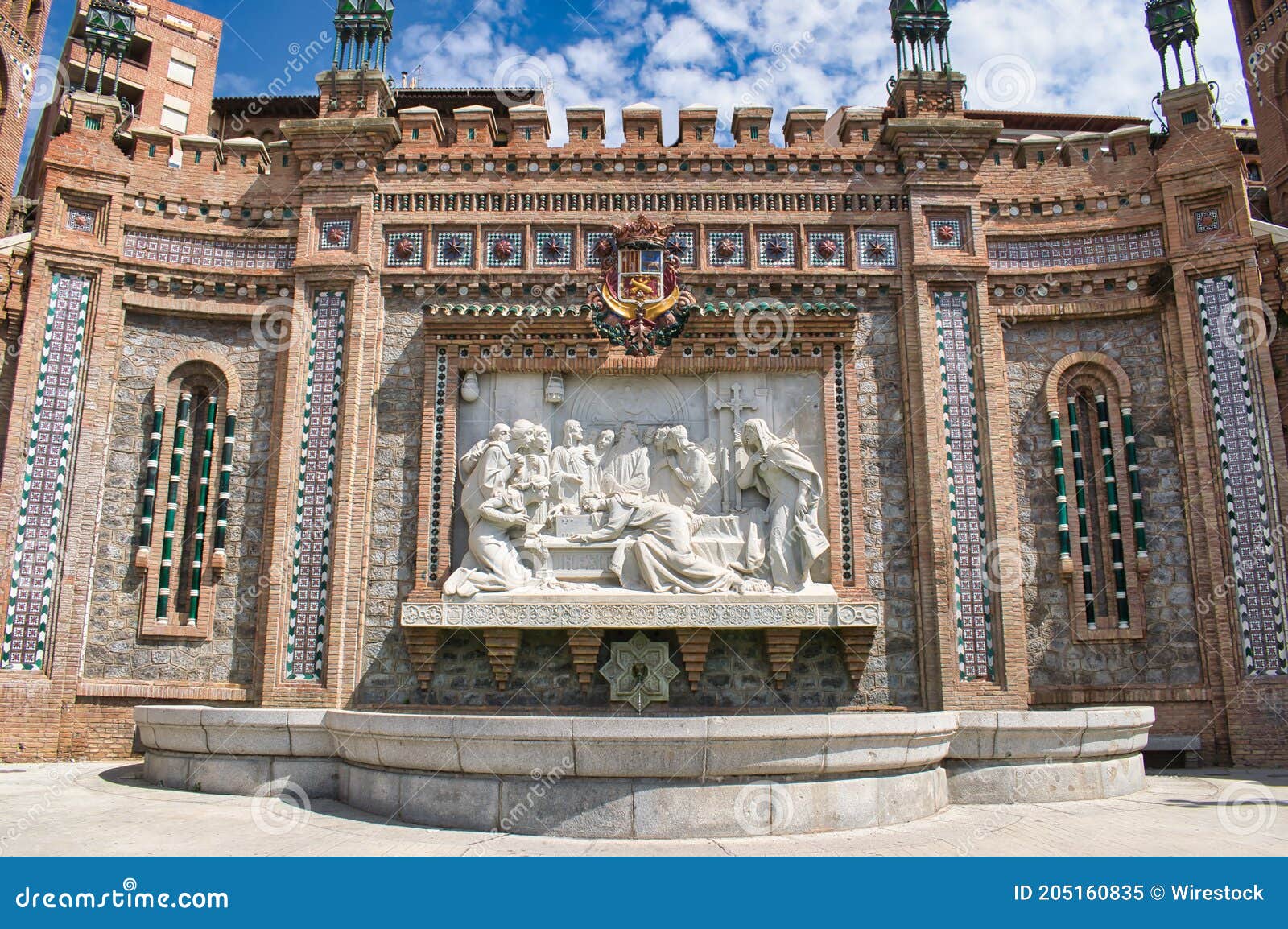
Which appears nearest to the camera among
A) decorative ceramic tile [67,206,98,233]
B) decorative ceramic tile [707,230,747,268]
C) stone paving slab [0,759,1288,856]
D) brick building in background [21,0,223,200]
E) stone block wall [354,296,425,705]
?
stone paving slab [0,759,1288,856]

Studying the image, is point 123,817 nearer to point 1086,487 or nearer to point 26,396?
point 26,396

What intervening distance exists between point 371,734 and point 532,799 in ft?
5.94

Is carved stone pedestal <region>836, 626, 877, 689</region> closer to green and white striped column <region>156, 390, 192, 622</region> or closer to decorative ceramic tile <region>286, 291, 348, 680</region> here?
decorative ceramic tile <region>286, 291, 348, 680</region>

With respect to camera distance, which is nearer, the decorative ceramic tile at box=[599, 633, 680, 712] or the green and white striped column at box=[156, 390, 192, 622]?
the decorative ceramic tile at box=[599, 633, 680, 712]

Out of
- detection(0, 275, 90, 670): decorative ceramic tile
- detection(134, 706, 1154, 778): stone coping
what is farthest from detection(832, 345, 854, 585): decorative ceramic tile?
detection(0, 275, 90, 670): decorative ceramic tile

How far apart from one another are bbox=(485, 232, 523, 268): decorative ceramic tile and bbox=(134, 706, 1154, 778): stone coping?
24.8 feet

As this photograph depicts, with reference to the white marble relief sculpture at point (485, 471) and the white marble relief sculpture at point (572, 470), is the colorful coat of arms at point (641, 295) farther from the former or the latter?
the white marble relief sculpture at point (485, 471)

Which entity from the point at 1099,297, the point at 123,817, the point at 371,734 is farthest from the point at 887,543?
the point at 123,817

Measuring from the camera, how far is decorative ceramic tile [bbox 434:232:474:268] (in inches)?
604

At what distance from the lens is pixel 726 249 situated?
15.4 metres

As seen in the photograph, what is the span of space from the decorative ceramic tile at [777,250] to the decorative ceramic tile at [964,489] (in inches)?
89.1

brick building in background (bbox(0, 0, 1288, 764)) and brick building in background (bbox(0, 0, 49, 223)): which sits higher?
brick building in background (bbox(0, 0, 49, 223))

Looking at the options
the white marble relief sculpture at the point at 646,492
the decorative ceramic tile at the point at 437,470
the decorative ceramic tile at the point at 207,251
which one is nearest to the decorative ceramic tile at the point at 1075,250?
the white marble relief sculpture at the point at 646,492

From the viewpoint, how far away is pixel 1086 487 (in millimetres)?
14664
